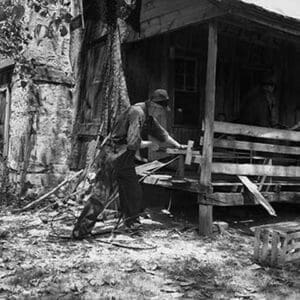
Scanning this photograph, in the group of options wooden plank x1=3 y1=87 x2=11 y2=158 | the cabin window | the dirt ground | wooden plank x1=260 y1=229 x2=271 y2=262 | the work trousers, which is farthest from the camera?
wooden plank x1=3 y1=87 x2=11 y2=158

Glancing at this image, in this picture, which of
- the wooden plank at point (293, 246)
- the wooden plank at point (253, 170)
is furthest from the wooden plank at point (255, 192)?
the wooden plank at point (293, 246)

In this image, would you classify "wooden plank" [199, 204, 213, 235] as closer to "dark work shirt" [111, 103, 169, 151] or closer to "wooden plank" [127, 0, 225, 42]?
"dark work shirt" [111, 103, 169, 151]

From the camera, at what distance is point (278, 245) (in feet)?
19.0

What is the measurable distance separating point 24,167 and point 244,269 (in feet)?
19.5

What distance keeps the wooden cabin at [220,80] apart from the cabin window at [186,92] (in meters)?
0.02

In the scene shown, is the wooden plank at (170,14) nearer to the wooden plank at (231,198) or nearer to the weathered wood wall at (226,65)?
the weathered wood wall at (226,65)

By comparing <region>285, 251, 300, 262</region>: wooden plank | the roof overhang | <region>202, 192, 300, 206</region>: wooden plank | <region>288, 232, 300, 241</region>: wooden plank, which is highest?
the roof overhang

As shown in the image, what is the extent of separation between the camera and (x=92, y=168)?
10016 mm

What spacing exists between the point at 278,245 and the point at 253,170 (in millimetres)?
1958

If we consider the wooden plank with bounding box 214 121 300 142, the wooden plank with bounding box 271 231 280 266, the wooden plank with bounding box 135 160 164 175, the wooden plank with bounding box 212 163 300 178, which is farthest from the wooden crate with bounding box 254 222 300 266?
the wooden plank with bounding box 135 160 164 175

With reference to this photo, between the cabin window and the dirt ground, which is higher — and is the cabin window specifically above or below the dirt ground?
above

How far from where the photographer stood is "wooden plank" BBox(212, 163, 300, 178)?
23.8 feet

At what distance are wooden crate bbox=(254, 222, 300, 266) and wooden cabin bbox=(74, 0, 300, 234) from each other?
141 centimetres

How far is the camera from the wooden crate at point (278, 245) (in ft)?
18.4
